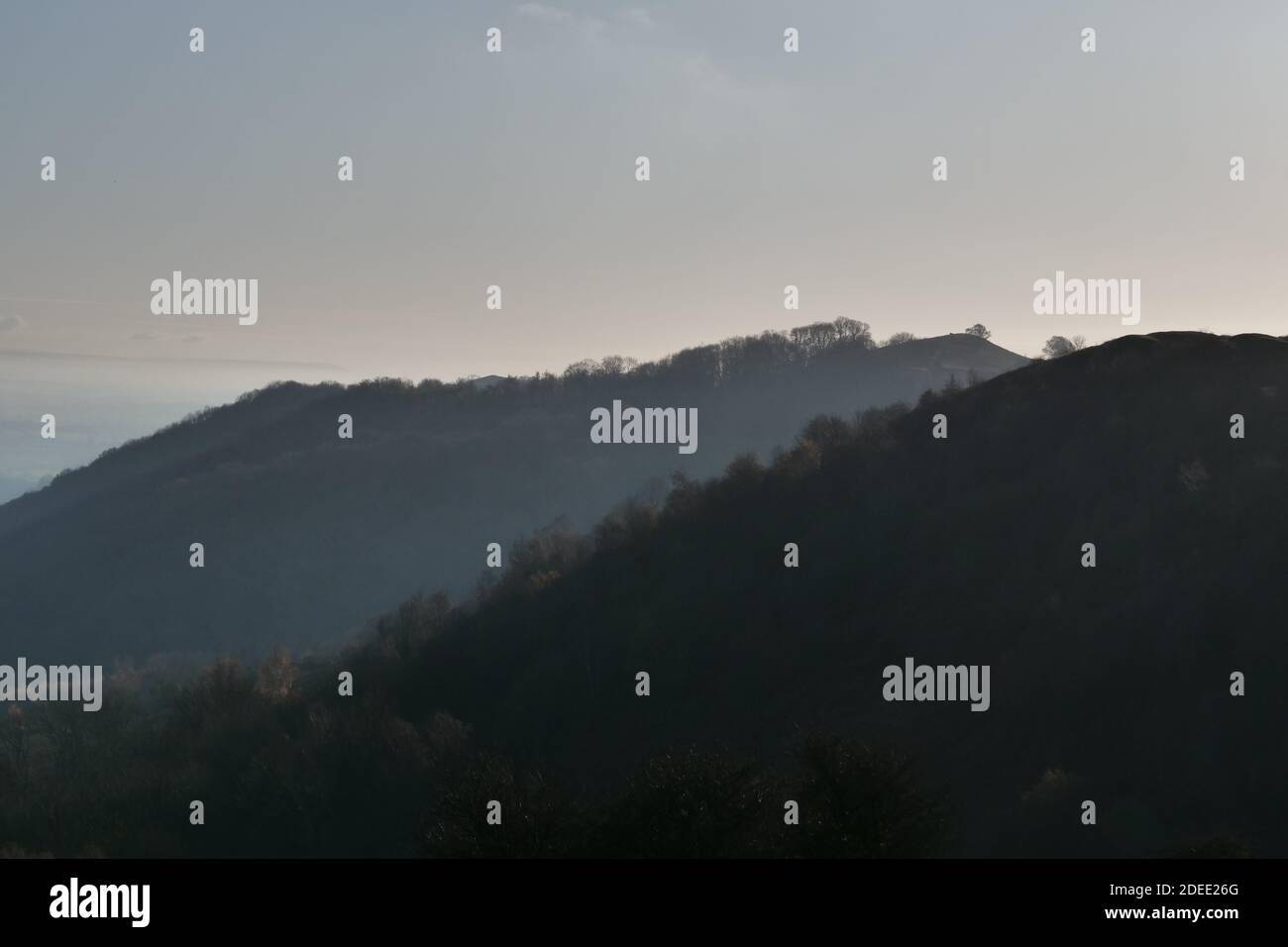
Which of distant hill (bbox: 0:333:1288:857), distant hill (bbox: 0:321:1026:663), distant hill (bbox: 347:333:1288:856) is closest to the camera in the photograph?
distant hill (bbox: 0:333:1288:857)

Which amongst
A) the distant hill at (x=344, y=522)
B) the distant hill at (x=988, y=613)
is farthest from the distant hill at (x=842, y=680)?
the distant hill at (x=344, y=522)

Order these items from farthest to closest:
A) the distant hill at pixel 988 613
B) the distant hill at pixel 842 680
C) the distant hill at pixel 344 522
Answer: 1. the distant hill at pixel 344 522
2. the distant hill at pixel 988 613
3. the distant hill at pixel 842 680

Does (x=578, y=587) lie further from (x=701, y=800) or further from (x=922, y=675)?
(x=701, y=800)

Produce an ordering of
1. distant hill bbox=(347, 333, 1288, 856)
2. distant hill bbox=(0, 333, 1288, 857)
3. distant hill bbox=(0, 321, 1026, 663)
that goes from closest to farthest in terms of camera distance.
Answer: distant hill bbox=(0, 333, 1288, 857)
distant hill bbox=(347, 333, 1288, 856)
distant hill bbox=(0, 321, 1026, 663)

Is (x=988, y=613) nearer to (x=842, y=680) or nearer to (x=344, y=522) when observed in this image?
(x=842, y=680)

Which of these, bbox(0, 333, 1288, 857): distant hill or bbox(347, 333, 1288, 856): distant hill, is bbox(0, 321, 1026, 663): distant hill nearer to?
bbox(0, 333, 1288, 857): distant hill

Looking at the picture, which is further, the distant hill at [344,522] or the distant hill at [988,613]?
the distant hill at [344,522]

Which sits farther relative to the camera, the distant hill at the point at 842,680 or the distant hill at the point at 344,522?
the distant hill at the point at 344,522

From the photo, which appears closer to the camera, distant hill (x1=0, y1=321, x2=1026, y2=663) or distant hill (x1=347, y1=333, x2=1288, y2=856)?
distant hill (x1=347, y1=333, x2=1288, y2=856)

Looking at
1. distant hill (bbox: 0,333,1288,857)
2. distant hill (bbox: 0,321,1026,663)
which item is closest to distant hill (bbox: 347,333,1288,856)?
distant hill (bbox: 0,333,1288,857)

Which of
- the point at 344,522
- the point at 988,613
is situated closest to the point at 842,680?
the point at 988,613

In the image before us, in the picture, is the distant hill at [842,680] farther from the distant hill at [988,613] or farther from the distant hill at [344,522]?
the distant hill at [344,522]

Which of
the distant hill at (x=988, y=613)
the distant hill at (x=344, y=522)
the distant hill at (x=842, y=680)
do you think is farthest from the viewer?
the distant hill at (x=344, y=522)
